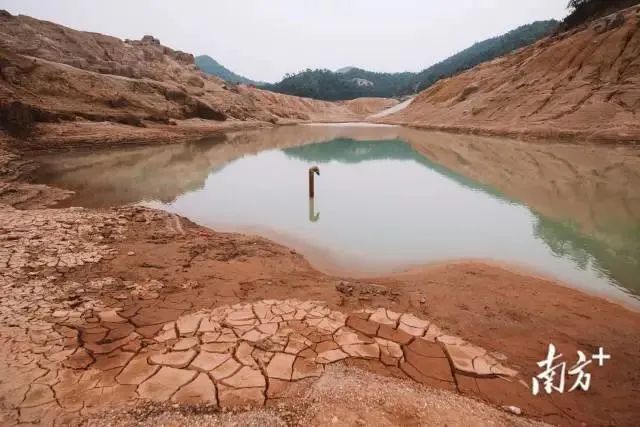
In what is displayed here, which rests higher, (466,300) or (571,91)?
(571,91)

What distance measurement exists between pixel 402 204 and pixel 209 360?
30.2 ft

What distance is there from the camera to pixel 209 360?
11.3ft

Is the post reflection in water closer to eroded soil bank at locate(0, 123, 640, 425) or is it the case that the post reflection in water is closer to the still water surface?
the still water surface

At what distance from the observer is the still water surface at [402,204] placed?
7398 millimetres

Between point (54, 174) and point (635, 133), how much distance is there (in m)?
31.6

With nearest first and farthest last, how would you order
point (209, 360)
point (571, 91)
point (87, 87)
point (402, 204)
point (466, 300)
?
point (209, 360)
point (466, 300)
point (402, 204)
point (87, 87)
point (571, 91)

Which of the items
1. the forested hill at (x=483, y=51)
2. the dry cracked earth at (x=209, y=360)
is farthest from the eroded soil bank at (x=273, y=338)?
the forested hill at (x=483, y=51)

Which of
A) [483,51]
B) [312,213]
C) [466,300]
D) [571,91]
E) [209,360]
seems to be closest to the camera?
[209,360]

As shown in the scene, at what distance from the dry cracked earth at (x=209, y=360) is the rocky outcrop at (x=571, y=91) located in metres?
26.2

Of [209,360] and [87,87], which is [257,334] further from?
→ [87,87]

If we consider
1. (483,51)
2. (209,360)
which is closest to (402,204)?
(209,360)

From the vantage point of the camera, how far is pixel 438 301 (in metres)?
4.99

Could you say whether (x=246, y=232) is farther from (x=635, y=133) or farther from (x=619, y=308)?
(x=635, y=133)

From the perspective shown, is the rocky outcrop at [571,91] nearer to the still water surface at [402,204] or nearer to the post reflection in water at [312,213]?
the still water surface at [402,204]
